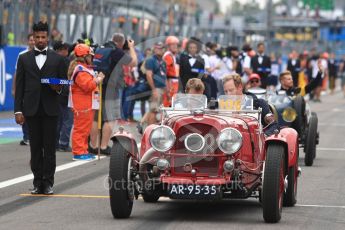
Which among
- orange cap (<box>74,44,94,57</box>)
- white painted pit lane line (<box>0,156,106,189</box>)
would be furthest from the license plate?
orange cap (<box>74,44,94,57</box>)

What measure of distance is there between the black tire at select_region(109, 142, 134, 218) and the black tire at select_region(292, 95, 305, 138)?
6.13 m

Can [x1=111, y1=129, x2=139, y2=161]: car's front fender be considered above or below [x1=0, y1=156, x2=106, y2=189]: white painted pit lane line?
above

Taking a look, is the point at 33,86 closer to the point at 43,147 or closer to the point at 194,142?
the point at 43,147

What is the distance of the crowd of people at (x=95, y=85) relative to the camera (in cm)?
1126

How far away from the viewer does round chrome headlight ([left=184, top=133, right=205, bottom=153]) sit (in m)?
9.49

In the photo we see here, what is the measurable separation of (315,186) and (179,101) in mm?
2637

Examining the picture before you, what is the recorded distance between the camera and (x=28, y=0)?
2561 centimetres

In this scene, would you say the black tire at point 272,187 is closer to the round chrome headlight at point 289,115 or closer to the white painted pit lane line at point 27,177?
the white painted pit lane line at point 27,177

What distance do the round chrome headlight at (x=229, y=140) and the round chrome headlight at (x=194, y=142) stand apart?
0.17 meters

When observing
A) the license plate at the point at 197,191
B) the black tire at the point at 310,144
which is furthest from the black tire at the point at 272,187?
the black tire at the point at 310,144

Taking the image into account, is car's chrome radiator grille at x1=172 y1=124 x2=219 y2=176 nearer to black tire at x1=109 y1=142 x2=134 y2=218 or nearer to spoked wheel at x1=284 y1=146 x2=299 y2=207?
black tire at x1=109 y1=142 x2=134 y2=218

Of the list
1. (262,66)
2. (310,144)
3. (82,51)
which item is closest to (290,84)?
(310,144)

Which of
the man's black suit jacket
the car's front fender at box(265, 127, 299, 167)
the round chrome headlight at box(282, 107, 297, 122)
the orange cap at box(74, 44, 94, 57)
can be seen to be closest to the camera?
the car's front fender at box(265, 127, 299, 167)

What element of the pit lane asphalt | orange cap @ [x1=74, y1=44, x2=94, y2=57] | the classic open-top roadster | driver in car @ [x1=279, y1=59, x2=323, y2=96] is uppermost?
A: orange cap @ [x1=74, y1=44, x2=94, y2=57]
